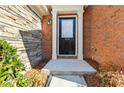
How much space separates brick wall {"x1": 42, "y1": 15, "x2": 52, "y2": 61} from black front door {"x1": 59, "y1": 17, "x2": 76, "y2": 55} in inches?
16.7

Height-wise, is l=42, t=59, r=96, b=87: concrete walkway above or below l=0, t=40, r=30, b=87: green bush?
below

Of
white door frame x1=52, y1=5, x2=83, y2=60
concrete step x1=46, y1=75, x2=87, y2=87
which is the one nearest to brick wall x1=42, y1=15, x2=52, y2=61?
white door frame x1=52, y1=5, x2=83, y2=60

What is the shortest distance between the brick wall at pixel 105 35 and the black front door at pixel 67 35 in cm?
45

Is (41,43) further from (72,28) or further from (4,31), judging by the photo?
(4,31)

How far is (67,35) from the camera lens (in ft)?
21.2

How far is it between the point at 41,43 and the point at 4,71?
3829 millimetres

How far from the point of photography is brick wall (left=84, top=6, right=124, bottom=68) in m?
3.54

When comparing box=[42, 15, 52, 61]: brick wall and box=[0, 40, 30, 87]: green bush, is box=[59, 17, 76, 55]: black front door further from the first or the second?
box=[0, 40, 30, 87]: green bush

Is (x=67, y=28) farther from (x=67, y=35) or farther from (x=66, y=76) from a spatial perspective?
(x=66, y=76)

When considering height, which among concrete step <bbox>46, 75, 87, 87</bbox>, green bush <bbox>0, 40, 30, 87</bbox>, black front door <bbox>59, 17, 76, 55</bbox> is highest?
black front door <bbox>59, 17, 76, 55</bbox>

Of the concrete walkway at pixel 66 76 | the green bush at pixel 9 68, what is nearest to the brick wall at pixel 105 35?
the concrete walkway at pixel 66 76

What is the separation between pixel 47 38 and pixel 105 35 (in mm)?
2377

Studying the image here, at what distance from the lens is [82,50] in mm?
6137
